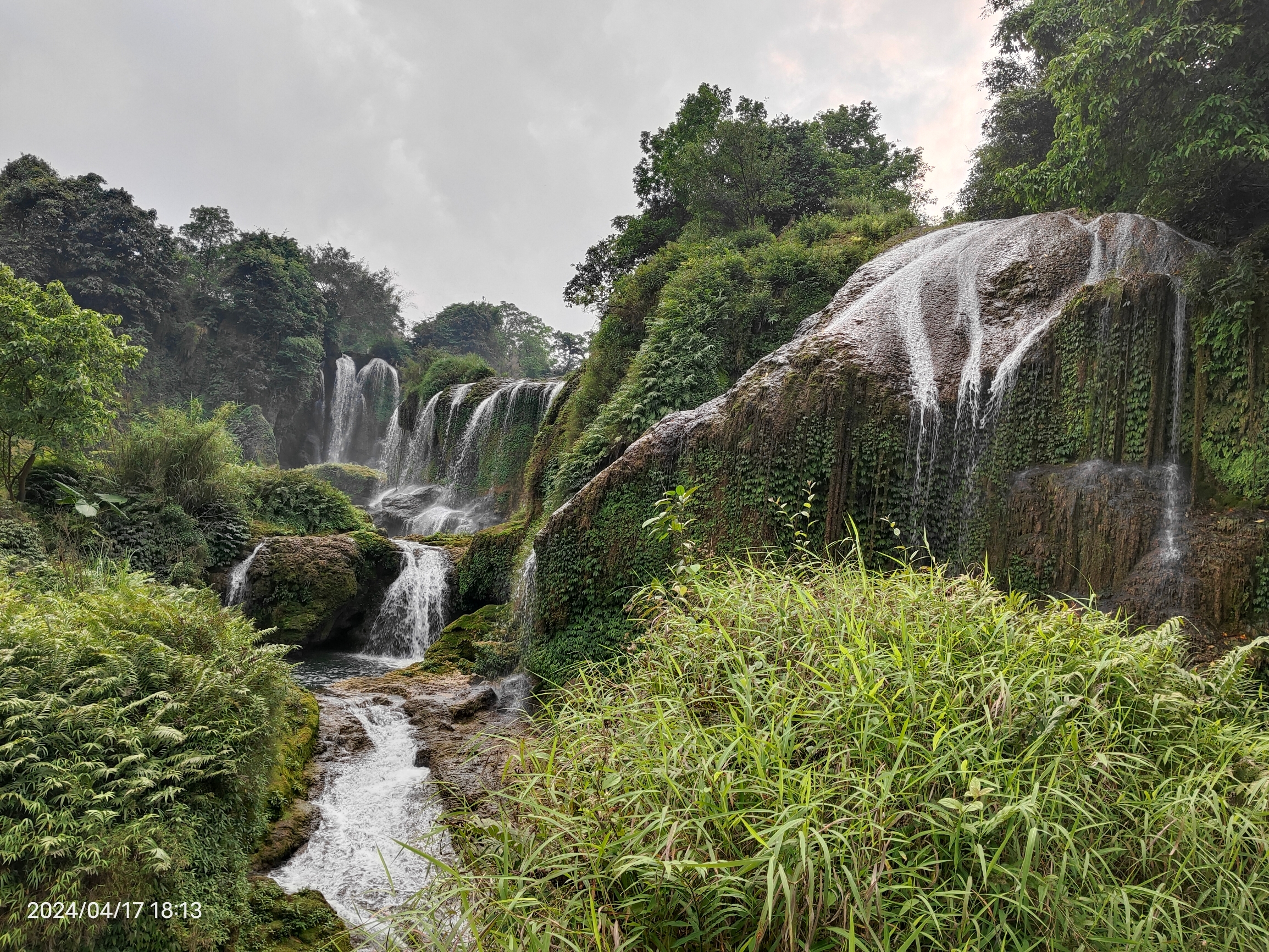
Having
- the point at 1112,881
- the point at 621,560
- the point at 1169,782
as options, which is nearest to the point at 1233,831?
the point at 1169,782

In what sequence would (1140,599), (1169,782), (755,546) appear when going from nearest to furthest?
(1169,782) → (1140,599) → (755,546)

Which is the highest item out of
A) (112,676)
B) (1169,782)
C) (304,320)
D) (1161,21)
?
(304,320)

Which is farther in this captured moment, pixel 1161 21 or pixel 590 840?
pixel 1161 21

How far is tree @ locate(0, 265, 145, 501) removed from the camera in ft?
34.4

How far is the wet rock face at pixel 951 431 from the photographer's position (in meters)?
6.48

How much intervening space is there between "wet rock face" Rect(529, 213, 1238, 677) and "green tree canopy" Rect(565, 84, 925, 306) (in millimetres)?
9134

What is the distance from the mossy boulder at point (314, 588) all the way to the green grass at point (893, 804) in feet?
36.4

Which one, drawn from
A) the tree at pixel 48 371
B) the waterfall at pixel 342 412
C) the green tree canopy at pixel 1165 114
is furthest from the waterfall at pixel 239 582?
the waterfall at pixel 342 412

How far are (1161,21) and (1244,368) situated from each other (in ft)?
13.5

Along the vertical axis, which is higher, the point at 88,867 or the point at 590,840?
the point at 590,840

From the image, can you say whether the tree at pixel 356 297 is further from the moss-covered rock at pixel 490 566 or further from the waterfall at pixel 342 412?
the moss-covered rock at pixel 490 566

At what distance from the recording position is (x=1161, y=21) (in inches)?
274

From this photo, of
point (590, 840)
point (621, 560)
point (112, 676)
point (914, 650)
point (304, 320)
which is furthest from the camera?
point (304, 320)

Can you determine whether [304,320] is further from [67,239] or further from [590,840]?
[590,840]
